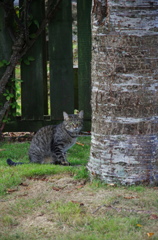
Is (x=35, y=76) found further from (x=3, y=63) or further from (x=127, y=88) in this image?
(x=127, y=88)

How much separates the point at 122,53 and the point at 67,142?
100 inches

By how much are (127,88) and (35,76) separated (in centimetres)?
338

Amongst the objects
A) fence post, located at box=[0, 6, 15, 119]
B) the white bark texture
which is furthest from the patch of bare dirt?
fence post, located at box=[0, 6, 15, 119]

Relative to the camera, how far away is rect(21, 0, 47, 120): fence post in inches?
300

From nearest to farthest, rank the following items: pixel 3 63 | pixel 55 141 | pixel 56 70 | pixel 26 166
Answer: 1. pixel 26 166
2. pixel 55 141
3. pixel 3 63
4. pixel 56 70

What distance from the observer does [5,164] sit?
6.14 metres

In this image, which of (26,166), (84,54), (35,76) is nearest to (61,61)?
(84,54)

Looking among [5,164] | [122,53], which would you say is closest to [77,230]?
[122,53]

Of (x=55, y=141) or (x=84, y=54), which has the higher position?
(x=84, y=54)

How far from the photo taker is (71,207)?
4.34m

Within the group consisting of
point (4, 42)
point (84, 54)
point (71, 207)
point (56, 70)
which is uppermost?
point (4, 42)

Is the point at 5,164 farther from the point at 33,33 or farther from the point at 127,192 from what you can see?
the point at 33,33

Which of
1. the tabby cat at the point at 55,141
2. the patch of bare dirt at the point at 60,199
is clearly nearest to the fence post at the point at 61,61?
the tabby cat at the point at 55,141

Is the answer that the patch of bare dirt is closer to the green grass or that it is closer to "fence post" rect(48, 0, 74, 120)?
the green grass
